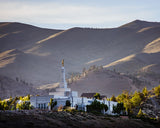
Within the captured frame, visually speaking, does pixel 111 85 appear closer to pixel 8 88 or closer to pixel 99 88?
pixel 99 88

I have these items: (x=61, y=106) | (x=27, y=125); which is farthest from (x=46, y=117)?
(x=61, y=106)

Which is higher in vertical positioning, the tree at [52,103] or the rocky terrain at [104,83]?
the rocky terrain at [104,83]

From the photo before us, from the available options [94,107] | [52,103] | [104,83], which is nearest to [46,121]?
[52,103]

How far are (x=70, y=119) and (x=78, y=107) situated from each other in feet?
75.4

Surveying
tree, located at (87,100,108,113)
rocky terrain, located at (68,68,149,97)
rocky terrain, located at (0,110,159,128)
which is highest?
rocky terrain, located at (68,68,149,97)

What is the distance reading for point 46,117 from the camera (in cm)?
4125

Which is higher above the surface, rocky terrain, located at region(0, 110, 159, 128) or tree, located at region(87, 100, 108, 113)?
tree, located at region(87, 100, 108, 113)

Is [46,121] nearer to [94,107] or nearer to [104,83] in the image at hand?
[94,107]

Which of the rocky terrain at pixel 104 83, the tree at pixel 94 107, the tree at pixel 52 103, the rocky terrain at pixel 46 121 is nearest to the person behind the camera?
the rocky terrain at pixel 46 121

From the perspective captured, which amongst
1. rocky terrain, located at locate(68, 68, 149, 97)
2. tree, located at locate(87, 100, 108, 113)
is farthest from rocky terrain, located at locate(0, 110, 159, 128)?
rocky terrain, located at locate(68, 68, 149, 97)

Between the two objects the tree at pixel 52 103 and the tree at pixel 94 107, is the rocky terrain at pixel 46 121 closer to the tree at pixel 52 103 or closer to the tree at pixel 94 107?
the tree at pixel 52 103

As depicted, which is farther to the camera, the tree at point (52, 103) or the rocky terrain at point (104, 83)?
the rocky terrain at point (104, 83)

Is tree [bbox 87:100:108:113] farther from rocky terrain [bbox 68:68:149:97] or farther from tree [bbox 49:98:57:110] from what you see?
rocky terrain [bbox 68:68:149:97]

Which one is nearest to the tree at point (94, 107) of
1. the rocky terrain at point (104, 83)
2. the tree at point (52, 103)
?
the tree at point (52, 103)
